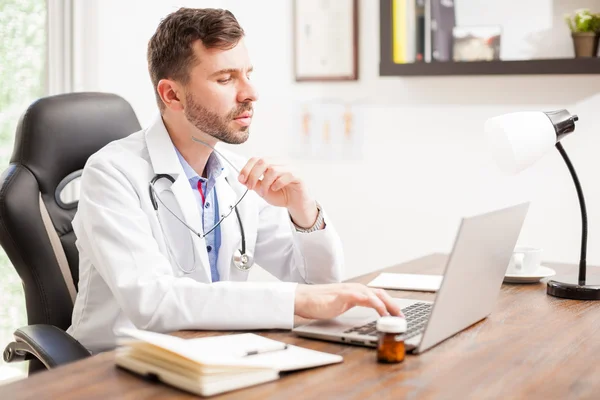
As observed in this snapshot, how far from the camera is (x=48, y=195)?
194 centimetres

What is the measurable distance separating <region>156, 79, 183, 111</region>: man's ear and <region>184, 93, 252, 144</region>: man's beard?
4 centimetres

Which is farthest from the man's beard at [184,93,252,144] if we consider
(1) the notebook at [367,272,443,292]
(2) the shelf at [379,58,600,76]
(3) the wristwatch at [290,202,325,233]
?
(2) the shelf at [379,58,600,76]

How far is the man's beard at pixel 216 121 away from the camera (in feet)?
6.18

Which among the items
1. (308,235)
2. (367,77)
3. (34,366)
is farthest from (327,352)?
(367,77)

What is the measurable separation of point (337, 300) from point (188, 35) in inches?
32.5

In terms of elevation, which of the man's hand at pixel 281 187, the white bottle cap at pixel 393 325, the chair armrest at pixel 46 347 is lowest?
the chair armrest at pixel 46 347

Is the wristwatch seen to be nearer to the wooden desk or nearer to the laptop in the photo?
the laptop

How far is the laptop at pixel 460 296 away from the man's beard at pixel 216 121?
568 millimetres

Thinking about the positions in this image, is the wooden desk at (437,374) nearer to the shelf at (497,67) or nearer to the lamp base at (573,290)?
the lamp base at (573,290)

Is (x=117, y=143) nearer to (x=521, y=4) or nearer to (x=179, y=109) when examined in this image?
(x=179, y=109)

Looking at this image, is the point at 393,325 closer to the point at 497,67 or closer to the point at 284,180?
the point at 284,180

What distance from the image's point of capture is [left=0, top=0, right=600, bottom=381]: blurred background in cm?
304

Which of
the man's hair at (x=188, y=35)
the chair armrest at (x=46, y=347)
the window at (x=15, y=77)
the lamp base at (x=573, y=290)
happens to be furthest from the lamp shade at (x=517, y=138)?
the window at (x=15, y=77)

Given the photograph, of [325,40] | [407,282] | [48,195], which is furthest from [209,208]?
[325,40]
